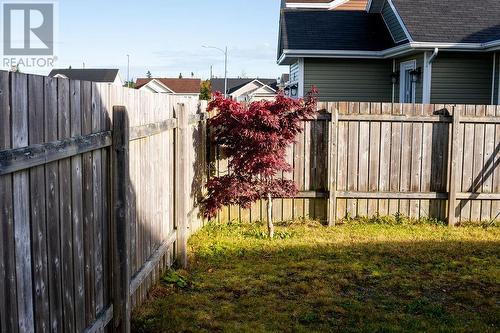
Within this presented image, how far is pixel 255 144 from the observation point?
26.6ft

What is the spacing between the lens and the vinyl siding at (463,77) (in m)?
14.9

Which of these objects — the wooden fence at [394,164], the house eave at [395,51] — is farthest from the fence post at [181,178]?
the house eave at [395,51]

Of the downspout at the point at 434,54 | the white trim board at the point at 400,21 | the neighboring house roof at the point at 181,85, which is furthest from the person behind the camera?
the neighboring house roof at the point at 181,85

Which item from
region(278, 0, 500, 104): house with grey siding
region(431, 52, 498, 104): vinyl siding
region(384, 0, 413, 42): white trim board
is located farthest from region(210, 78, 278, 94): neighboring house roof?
region(431, 52, 498, 104): vinyl siding

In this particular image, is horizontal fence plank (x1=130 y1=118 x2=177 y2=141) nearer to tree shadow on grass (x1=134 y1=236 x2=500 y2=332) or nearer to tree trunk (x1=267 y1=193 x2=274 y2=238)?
tree shadow on grass (x1=134 y1=236 x2=500 y2=332)

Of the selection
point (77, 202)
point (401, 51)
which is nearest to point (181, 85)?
point (401, 51)

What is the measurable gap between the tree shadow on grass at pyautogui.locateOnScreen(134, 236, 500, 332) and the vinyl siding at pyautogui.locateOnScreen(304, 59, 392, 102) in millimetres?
9263

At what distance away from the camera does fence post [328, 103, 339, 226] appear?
9.09 meters

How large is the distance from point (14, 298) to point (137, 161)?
2.46 meters

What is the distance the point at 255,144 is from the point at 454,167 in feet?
10.6

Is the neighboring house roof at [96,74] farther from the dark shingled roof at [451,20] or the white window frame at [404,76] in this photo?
the dark shingled roof at [451,20]

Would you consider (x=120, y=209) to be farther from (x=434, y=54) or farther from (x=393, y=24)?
(x=393, y=24)

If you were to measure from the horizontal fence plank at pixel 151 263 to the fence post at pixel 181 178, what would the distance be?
0.12 meters

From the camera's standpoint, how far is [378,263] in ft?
23.7
